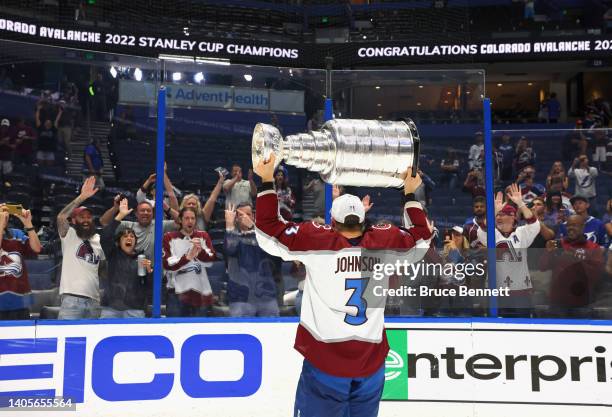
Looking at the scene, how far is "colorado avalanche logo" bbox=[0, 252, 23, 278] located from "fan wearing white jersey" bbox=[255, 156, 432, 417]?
227 centimetres

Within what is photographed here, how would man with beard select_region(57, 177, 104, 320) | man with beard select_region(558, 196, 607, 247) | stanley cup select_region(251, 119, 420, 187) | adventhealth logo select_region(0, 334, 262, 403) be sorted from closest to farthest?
stanley cup select_region(251, 119, 420, 187) < adventhealth logo select_region(0, 334, 262, 403) < man with beard select_region(57, 177, 104, 320) < man with beard select_region(558, 196, 607, 247)

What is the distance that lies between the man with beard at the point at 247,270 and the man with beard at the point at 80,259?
888mm

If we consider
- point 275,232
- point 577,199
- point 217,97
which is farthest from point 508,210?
point 275,232

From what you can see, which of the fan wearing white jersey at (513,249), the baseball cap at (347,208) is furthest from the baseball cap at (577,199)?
the baseball cap at (347,208)

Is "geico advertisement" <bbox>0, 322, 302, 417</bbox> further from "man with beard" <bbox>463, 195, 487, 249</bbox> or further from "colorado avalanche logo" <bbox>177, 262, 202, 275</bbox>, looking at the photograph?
"man with beard" <bbox>463, 195, 487, 249</bbox>

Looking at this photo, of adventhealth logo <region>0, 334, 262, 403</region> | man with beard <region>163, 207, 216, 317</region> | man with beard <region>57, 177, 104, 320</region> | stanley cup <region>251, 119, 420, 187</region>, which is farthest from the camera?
man with beard <region>163, 207, 216, 317</region>

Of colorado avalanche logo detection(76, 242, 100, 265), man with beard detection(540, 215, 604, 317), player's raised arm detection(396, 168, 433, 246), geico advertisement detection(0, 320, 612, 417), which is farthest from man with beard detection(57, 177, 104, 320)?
man with beard detection(540, 215, 604, 317)

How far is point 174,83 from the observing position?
4719 mm

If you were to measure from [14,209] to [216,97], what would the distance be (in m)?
1.54

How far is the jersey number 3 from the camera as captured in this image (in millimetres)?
2855

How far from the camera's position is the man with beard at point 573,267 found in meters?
4.68

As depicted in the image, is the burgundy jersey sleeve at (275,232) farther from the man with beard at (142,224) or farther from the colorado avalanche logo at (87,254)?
the colorado avalanche logo at (87,254)

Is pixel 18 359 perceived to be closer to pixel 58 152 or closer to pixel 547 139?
pixel 58 152

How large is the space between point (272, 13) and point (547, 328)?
1121 centimetres
